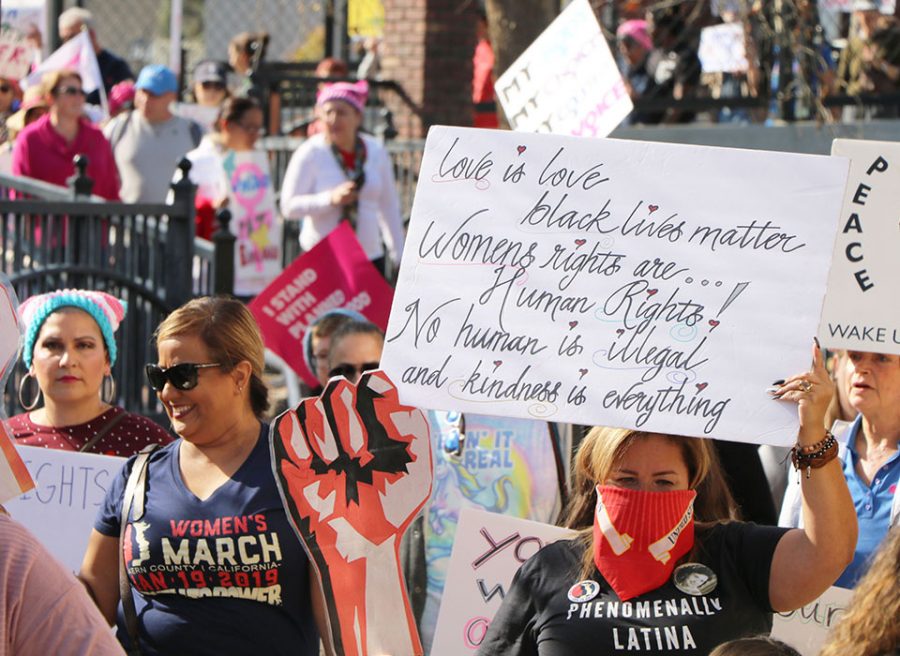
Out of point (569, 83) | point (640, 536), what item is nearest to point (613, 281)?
point (640, 536)

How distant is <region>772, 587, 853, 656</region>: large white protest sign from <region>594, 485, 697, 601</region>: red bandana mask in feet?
3.02

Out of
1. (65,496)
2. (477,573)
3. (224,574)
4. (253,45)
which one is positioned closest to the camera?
(224,574)

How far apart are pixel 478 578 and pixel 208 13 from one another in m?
20.6

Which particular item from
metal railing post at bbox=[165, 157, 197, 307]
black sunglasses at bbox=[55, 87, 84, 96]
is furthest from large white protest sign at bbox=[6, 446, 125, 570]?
black sunglasses at bbox=[55, 87, 84, 96]

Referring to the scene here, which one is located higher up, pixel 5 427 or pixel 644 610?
pixel 5 427

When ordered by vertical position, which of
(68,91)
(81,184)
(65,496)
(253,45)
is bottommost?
(65,496)

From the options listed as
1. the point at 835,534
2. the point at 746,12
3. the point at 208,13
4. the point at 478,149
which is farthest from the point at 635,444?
the point at 208,13

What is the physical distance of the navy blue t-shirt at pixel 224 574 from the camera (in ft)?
12.1

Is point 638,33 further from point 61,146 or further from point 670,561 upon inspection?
point 670,561

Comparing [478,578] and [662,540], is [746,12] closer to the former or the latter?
[478,578]

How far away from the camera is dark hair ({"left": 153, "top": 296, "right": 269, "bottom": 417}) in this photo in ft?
13.1

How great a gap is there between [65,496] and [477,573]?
4.21 feet

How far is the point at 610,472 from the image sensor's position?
3404mm

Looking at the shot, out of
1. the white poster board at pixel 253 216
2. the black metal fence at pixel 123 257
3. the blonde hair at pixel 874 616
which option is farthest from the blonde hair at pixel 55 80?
the blonde hair at pixel 874 616
